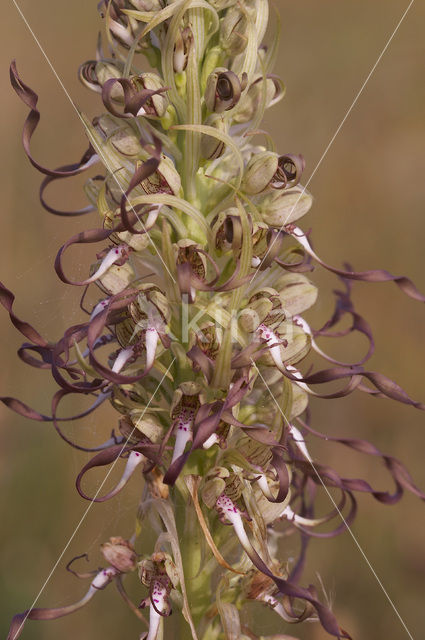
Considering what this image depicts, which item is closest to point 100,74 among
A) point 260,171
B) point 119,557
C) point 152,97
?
point 152,97

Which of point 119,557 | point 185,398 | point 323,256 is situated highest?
point 185,398

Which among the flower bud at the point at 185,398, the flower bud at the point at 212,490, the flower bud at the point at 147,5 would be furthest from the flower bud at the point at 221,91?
the flower bud at the point at 212,490

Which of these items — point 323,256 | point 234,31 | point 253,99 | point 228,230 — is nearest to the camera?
point 228,230

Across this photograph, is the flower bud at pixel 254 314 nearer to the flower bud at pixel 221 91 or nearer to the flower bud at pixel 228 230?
the flower bud at pixel 228 230

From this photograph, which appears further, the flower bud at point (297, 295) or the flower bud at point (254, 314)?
the flower bud at point (297, 295)

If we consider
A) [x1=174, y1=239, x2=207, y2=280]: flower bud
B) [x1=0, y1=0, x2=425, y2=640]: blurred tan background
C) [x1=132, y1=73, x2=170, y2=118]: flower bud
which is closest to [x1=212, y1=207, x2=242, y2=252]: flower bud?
[x1=174, y1=239, x2=207, y2=280]: flower bud

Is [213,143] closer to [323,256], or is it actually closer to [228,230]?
[228,230]

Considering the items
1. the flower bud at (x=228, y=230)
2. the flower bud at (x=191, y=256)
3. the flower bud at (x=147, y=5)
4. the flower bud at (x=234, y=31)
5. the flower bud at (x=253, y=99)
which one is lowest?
the flower bud at (x=191, y=256)

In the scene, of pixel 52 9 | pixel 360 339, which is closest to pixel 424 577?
pixel 360 339
